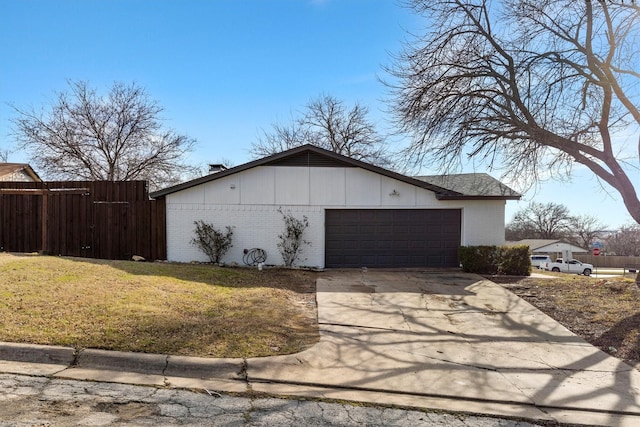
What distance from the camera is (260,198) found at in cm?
1373

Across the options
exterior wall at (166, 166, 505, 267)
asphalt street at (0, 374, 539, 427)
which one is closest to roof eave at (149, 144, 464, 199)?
exterior wall at (166, 166, 505, 267)

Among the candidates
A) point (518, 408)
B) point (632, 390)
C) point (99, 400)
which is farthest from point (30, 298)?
point (632, 390)

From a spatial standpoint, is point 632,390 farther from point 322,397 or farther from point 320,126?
point 320,126

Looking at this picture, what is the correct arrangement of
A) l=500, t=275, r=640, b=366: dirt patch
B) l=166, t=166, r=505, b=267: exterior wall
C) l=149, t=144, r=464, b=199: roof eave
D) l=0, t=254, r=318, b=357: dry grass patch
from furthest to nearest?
l=166, t=166, r=505, b=267: exterior wall < l=149, t=144, r=464, b=199: roof eave < l=500, t=275, r=640, b=366: dirt patch < l=0, t=254, r=318, b=357: dry grass patch

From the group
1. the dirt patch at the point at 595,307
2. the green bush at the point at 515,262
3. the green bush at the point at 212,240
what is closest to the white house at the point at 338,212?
the green bush at the point at 212,240

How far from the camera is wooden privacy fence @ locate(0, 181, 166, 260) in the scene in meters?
13.5

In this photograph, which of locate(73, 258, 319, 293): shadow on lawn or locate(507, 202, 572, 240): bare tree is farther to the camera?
locate(507, 202, 572, 240): bare tree

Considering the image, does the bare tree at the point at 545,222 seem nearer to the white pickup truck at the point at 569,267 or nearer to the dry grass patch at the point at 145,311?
the white pickup truck at the point at 569,267

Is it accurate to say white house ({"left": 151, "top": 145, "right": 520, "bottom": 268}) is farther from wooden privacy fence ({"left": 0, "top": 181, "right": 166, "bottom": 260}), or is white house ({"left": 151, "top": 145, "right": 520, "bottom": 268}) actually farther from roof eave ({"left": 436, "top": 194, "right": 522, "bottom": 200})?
wooden privacy fence ({"left": 0, "top": 181, "right": 166, "bottom": 260})

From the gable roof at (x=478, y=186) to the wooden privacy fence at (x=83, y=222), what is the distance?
10.7 m

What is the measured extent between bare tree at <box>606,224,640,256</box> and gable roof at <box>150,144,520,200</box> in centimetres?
6587

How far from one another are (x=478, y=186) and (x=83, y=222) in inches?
543

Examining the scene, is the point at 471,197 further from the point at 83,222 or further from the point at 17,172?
the point at 17,172

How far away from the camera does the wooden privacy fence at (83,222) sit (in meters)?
13.5
